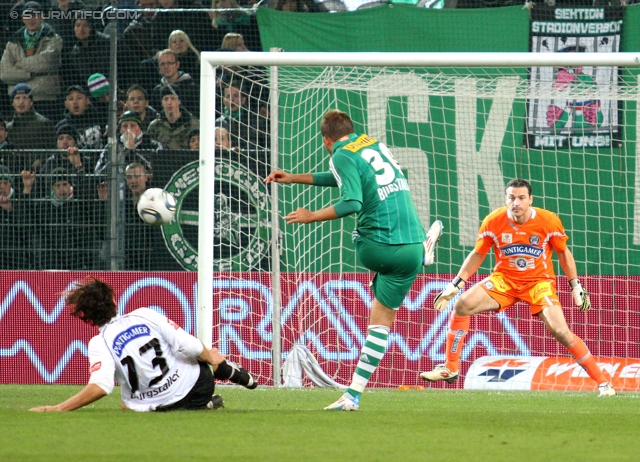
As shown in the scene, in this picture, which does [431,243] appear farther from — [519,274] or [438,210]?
[438,210]

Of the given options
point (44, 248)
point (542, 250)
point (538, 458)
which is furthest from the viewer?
point (44, 248)

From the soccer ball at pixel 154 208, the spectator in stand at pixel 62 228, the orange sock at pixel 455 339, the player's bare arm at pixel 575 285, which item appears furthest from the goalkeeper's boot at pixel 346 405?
the spectator in stand at pixel 62 228

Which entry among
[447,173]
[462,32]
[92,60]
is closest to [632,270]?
[447,173]

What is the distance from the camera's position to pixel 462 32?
11.6m

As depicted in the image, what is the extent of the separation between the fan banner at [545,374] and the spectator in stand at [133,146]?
4.17m

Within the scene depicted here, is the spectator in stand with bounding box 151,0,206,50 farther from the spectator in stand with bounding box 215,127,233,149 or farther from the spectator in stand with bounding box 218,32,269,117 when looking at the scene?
the spectator in stand with bounding box 215,127,233,149

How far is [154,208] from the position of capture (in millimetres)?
8828

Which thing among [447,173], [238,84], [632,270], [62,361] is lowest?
[62,361]

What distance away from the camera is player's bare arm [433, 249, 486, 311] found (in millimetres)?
8500

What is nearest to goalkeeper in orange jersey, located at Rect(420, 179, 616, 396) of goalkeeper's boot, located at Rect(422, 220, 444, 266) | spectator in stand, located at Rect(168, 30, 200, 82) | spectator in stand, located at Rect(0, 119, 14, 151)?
goalkeeper's boot, located at Rect(422, 220, 444, 266)

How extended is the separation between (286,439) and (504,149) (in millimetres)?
6806

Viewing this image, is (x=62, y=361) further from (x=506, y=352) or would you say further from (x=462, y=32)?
(x=462, y=32)

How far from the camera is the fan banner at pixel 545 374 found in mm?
10055

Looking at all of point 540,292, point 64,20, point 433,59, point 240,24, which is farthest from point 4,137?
point 540,292
